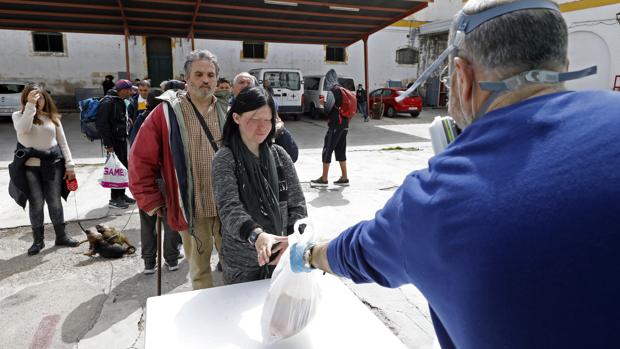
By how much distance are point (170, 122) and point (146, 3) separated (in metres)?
10.6

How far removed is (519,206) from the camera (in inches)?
25.4

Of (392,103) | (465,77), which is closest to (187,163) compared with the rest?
(465,77)

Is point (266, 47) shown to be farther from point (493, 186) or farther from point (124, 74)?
point (493, 186)

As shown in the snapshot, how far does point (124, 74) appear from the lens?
16875 millimetres

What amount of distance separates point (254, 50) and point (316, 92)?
4.93 meters

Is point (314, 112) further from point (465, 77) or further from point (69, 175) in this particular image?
point (465, 77)

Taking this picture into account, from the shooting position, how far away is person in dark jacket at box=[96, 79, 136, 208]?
517 centimetres

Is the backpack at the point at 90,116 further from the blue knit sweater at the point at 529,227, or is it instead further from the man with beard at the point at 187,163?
the blue knit sweater at the point at 529,227

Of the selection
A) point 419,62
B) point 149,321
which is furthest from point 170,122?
point 419,62

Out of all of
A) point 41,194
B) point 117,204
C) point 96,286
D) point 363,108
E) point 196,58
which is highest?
point 196,58

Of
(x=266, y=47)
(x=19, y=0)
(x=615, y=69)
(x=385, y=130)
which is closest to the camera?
(x=19, y=0)

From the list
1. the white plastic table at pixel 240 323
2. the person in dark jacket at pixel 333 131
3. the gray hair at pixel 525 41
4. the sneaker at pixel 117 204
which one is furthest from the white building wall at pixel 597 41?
the gray hair at pixel 525 41

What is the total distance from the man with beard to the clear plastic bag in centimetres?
126

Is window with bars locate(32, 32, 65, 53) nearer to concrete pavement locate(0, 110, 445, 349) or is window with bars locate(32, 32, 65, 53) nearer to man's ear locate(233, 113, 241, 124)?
concrete pavement locate(0, 110, 445, 349)
